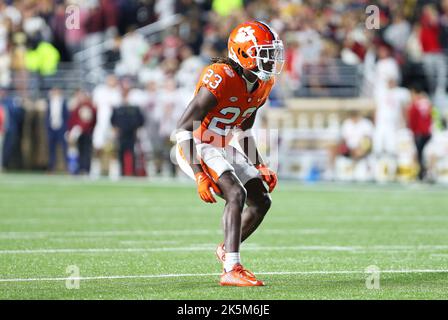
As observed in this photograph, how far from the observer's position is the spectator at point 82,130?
20.4 meters

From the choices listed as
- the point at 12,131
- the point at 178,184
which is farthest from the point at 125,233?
the point at 12,131

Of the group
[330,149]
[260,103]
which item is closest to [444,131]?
[330,149]

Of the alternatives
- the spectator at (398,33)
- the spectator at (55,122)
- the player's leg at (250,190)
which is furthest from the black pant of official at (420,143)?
the player's leg at (250,190)

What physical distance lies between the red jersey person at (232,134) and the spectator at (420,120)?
37.4 feet

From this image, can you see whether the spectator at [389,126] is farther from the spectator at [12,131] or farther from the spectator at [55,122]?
the spectator at [12,131]

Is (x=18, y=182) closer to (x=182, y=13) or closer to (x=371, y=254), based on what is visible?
(x=182, y=13)

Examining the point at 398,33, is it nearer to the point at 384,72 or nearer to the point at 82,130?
the point at 384,72

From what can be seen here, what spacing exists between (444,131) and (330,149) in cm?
203

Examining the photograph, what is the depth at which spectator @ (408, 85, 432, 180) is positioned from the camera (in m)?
18.5

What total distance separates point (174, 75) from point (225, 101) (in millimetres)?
13995

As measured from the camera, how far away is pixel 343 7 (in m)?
21.4

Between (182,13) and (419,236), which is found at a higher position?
(182,13)

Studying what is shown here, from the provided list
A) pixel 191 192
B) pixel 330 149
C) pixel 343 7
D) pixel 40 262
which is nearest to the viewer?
pixel 40 262

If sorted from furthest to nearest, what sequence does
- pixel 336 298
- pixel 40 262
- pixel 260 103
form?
pixel 40 262 → pixel 260 103 → pixel 336 298
